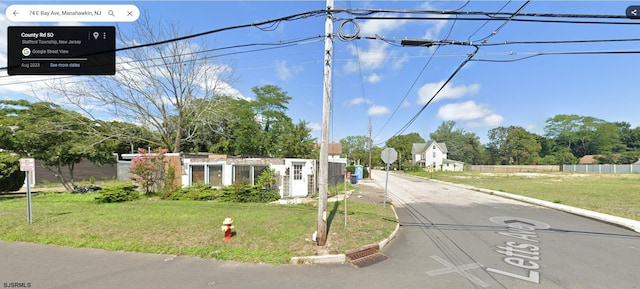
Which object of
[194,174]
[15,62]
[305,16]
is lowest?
[194,174]

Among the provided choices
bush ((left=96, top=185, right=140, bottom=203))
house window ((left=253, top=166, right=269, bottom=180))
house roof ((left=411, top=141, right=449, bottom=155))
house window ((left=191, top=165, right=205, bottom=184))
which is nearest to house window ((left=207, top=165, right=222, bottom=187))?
house window ((left=191, top=165, right=205, bottom=184))

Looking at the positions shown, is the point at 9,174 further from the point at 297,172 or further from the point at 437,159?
the point at 437,159

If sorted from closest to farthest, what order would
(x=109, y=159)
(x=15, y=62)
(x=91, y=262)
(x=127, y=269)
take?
(x=127, y=269), (x=91, y=262), (x=15, y=62), (x=109, y=159)

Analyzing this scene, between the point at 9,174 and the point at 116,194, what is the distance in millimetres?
8518

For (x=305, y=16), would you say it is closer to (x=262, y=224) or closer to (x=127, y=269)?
(x=262, y=224)

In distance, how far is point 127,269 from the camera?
15.9 ft

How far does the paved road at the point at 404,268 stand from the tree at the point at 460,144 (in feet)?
303

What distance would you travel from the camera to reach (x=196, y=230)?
273 inches

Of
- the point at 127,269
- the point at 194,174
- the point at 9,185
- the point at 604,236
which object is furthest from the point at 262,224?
the point at 9,185

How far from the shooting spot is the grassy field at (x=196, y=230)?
579 centimetres

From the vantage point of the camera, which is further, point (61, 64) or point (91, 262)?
point (61, 64)

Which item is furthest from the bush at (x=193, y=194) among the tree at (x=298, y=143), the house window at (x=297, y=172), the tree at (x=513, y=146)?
the tree at (x=513, y=146)

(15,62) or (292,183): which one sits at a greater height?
(15,62)

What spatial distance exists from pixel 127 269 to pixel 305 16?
631cm
